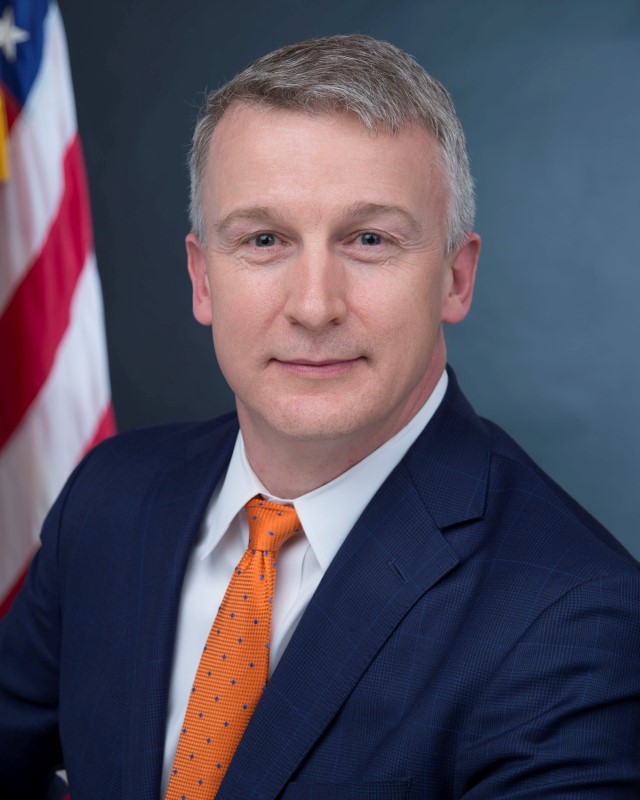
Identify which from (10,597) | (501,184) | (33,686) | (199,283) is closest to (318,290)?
(199,283)

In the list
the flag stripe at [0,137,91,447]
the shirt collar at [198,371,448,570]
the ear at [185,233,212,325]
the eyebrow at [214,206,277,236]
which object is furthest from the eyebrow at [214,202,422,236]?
the flag stripe at [0,137,91,447]

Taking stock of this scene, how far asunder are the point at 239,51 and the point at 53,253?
4.34 ft

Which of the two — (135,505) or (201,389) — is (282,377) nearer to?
(135,505)

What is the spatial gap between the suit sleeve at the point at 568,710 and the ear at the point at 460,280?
0.54 m

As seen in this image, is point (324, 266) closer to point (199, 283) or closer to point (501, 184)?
point (199, 283)

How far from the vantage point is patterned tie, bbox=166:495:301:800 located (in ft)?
5.16

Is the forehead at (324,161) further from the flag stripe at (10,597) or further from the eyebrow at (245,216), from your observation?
the flag stripe at (10,597)

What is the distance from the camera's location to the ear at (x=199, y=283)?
1815 mm

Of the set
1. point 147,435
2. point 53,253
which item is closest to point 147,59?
point 53,253

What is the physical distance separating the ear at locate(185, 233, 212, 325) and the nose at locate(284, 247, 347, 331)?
30cm

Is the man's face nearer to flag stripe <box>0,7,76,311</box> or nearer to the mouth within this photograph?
the mouth

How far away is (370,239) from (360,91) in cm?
21

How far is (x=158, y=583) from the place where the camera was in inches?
70.0

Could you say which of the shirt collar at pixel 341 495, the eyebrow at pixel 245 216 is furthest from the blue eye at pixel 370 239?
the shirt collar at pixel 341 495
